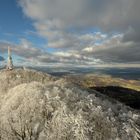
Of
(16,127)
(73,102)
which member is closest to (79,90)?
(73,102)

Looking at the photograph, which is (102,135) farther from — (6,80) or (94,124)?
(6,80)

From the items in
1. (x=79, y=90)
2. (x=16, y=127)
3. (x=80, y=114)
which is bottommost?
(x=16, y=127)

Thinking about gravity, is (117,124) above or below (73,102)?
below

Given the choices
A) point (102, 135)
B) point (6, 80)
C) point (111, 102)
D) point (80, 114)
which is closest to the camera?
point (102, 135)

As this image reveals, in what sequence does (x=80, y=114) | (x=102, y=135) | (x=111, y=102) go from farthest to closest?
(x=111, y=102) < (x=80, y=114) < (x=102, y=135)

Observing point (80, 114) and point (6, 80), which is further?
point (6, 80)

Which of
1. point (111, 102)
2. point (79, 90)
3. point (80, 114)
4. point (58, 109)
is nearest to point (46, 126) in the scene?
point (58, 109)
